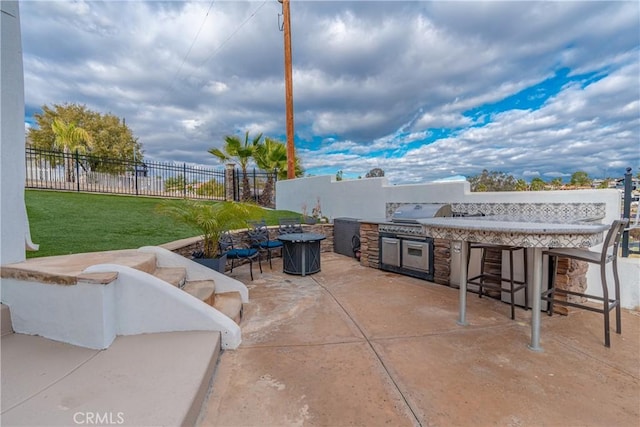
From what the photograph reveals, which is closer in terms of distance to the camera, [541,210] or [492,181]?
[541,210]

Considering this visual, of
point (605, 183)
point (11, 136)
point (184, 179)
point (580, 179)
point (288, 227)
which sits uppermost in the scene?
point (184, 179)

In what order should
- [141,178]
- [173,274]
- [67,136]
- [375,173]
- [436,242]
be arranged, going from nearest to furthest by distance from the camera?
[173,274]
[436,242]
[375,173]
[141,178]
[67,136]

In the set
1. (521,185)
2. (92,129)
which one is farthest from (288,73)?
(92,129)

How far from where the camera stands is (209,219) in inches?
151

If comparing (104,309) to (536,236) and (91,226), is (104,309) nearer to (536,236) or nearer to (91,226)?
(536,236)

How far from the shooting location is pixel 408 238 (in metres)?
4.97

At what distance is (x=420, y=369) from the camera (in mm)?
2193

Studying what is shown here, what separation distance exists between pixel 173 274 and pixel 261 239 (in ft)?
9.26

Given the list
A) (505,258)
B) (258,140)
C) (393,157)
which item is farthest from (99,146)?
(505,258)

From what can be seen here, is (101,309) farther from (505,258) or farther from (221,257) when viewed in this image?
(505,258)

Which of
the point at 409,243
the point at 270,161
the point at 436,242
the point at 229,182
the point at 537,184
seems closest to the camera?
the point at 436,242

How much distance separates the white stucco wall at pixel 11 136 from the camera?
2432mm

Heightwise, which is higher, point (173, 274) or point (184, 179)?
point (184, 179)

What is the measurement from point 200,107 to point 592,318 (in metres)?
15.5
